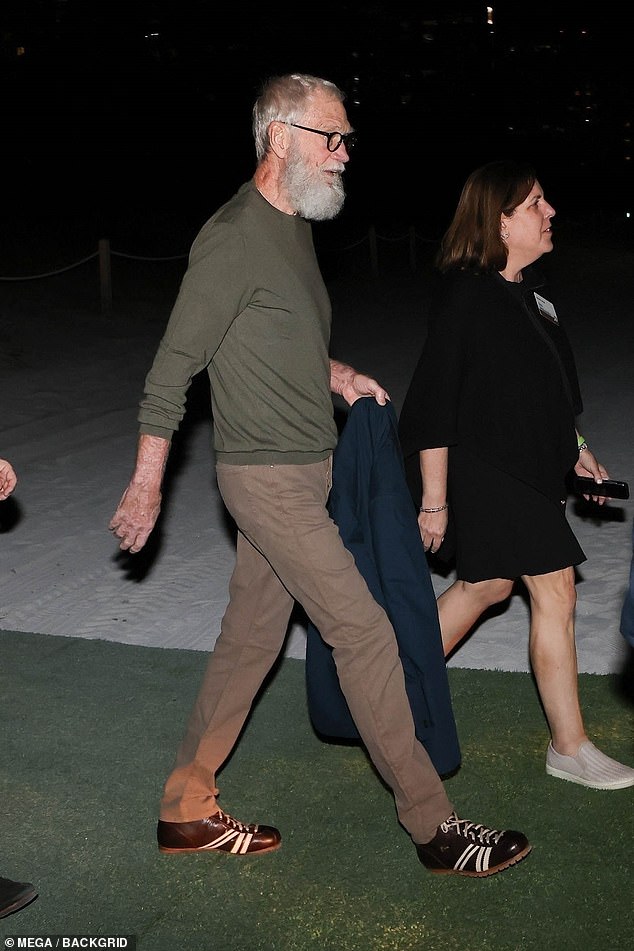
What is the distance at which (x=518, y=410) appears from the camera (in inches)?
146

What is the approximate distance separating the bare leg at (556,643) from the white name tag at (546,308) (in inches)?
31.4

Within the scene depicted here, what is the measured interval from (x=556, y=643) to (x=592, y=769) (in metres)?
0.43

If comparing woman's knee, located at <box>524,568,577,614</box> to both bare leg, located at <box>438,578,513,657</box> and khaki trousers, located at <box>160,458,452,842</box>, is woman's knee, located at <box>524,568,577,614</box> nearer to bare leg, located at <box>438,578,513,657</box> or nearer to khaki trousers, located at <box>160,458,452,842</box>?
bare leg, located at <box>438,578,513,657</box>

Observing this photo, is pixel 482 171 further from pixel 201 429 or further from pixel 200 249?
pixel 201 429

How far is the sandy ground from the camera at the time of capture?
219 inches

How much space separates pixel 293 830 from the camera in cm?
364

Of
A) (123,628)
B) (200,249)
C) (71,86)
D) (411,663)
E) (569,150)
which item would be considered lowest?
(569,150)

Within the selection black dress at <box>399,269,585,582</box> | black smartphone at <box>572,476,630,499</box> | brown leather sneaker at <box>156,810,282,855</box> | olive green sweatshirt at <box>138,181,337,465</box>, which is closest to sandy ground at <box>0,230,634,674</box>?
black smartphone at <box>572,476,630,499</box>

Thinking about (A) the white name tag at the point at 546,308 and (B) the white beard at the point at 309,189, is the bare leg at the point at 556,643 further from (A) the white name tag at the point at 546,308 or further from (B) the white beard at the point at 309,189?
(B) the white beard at the point at 309,189

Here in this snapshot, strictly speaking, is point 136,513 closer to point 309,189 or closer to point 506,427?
point 309,189

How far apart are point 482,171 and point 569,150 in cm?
6163

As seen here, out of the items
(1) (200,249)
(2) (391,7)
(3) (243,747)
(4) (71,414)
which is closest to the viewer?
(1) (200,249)

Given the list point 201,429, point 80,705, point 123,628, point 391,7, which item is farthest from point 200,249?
point 391,7

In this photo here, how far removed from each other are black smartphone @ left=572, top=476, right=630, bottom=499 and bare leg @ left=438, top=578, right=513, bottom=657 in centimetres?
39
